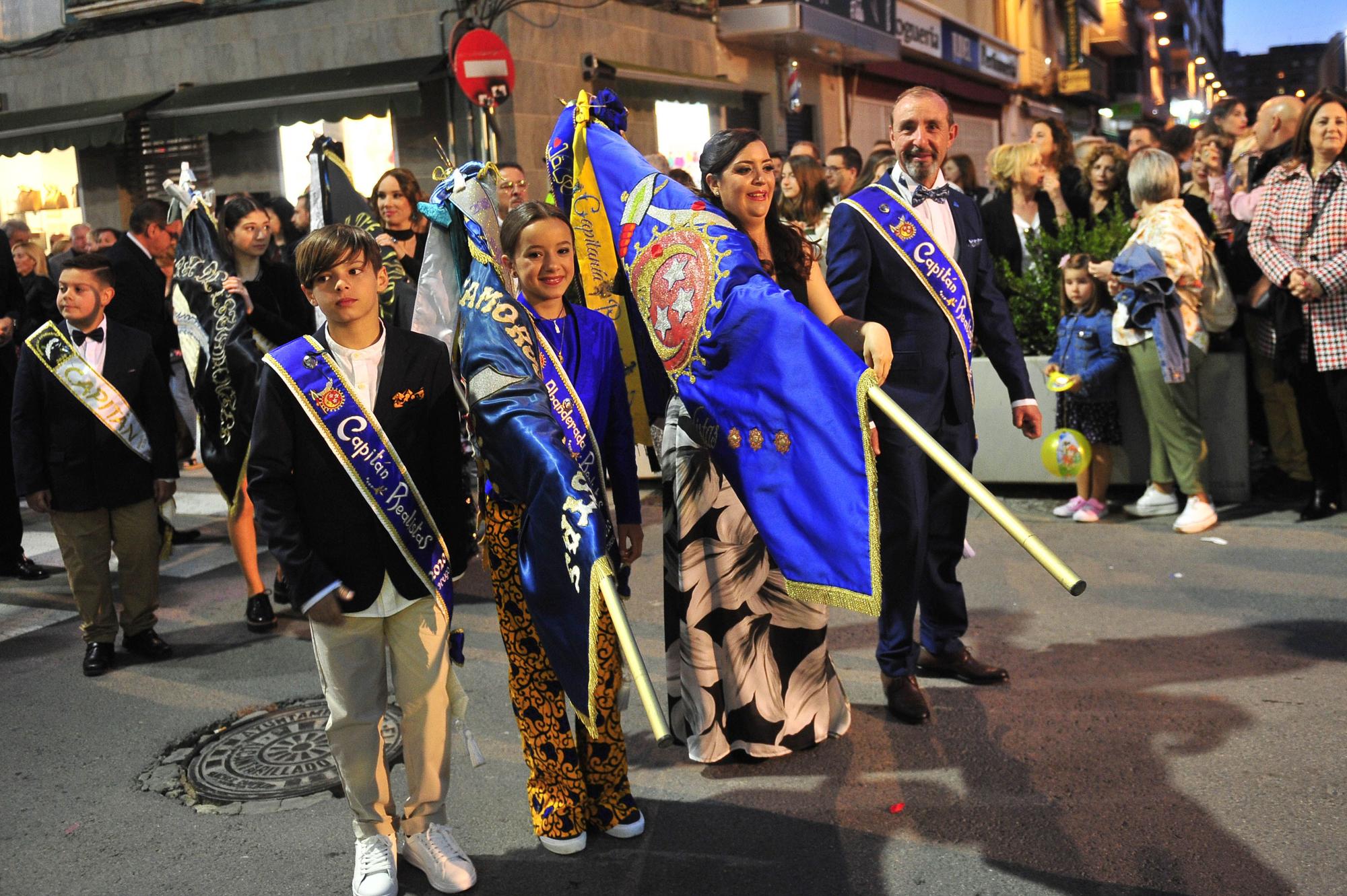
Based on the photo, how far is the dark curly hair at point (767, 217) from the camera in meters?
3.84

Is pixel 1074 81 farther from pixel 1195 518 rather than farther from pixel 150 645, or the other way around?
pixel 150 645

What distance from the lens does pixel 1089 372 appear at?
7.25 metres

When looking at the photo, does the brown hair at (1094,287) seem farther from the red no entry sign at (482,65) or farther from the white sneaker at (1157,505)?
the red no entry sign at (482,65)

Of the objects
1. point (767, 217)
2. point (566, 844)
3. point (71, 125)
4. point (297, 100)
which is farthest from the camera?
point (71, 125)

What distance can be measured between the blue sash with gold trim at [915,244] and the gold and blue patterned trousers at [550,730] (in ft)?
5.88

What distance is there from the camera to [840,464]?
10.9 ft

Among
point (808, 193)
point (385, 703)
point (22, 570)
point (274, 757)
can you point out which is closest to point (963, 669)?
point (385, 703)

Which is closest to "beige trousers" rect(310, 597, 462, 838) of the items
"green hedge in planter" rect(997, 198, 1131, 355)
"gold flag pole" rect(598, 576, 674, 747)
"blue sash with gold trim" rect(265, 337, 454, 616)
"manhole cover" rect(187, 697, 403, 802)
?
"blue sash with gold trim" rect(265, 337, 454, 616)

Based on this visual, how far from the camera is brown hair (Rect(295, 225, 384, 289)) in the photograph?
3.28 metres

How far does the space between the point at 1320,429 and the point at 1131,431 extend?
1.03 metres

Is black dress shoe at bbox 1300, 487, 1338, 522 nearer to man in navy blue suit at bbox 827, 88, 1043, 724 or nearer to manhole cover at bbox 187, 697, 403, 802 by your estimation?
man in navy blue suit at bbox 827, 88, 1043, 724

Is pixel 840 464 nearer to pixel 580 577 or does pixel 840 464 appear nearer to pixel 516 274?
pixel 580 577

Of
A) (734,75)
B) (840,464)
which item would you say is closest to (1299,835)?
(840,464)

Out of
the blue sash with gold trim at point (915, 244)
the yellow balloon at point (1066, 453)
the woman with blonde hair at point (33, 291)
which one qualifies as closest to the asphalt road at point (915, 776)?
the yellow balloon at point (1066, 453)
